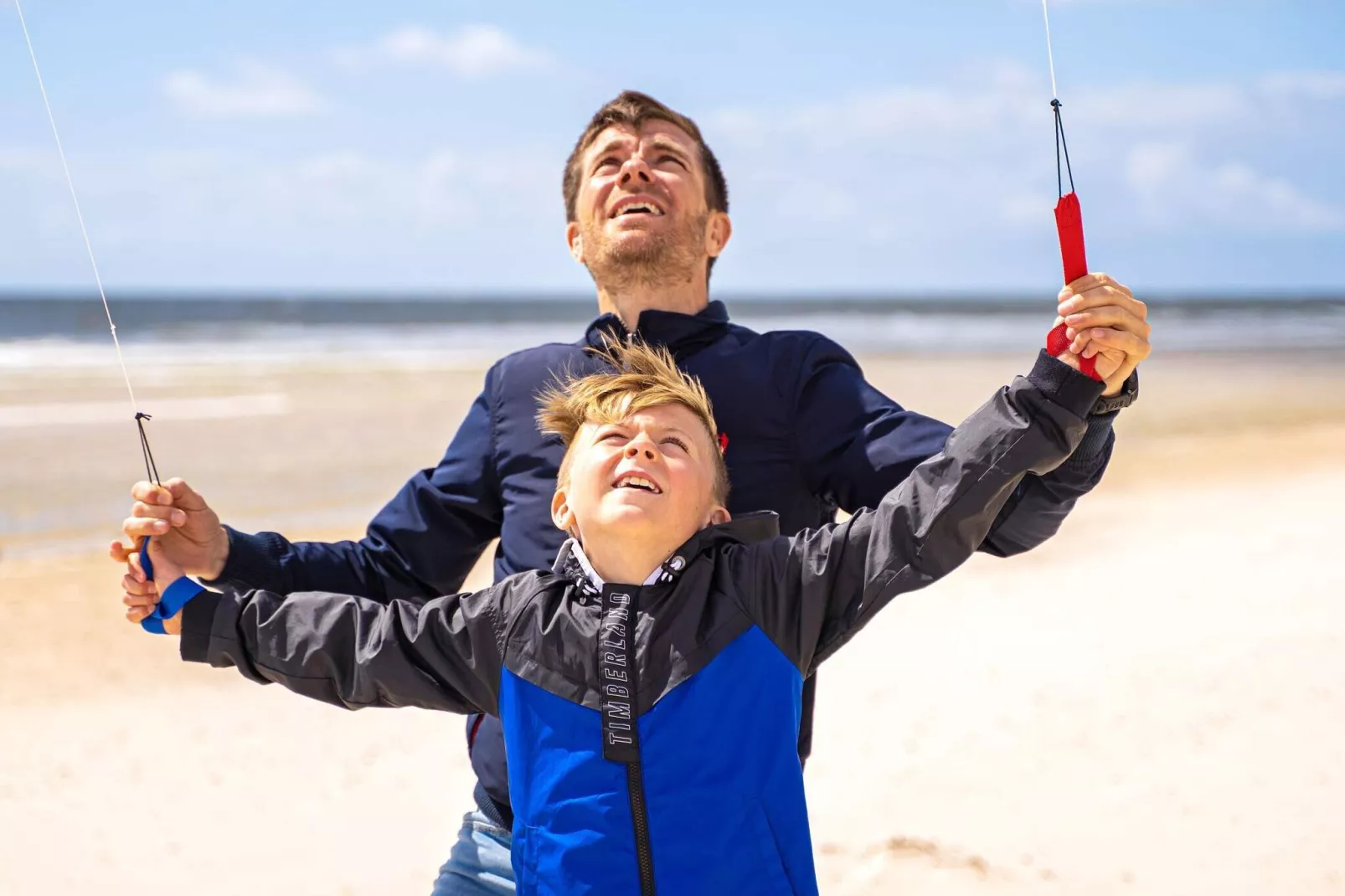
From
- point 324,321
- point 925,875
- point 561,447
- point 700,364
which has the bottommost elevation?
point 925,875

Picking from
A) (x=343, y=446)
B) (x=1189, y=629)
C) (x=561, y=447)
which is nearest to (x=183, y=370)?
(x=343, y=446)

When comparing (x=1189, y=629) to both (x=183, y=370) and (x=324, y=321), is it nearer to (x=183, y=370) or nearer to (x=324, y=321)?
(x=183, y=370)

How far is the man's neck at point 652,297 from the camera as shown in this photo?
328 cm

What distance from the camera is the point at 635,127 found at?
340 centimetres

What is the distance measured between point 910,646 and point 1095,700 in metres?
1.19

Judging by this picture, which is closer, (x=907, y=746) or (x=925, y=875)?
(x=925, y=875)

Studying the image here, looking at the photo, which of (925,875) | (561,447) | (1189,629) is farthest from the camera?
(1189,629)

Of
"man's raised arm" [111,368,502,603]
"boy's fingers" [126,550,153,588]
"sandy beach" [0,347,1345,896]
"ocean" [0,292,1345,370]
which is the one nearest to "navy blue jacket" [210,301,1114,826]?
"man's raised arm" [111,368,502,603]

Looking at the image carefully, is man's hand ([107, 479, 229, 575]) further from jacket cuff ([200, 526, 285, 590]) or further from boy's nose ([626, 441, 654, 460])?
boy's nose ([626, 441, 654, 460])

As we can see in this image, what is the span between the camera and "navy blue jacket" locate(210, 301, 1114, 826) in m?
2.99

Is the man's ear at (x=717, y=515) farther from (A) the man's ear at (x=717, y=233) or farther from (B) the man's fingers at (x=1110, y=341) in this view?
(A) the man's ear at (x=717, y=233)

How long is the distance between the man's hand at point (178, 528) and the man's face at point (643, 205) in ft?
3.67

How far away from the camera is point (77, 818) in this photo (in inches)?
195

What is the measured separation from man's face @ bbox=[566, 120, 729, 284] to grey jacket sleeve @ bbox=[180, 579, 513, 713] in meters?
1.02
